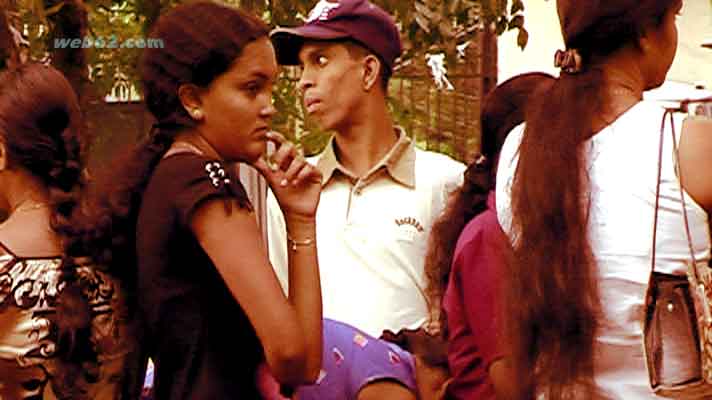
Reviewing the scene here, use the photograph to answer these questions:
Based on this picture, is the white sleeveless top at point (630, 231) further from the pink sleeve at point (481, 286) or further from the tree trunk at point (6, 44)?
the tree trunk at point (6, 44)

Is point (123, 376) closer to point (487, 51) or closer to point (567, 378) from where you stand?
point (567, 378)

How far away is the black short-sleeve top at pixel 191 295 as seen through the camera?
10.5 feet

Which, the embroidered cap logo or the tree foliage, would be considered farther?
the tree foliage

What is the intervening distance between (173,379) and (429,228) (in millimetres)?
1209

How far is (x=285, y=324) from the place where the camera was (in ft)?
10.3

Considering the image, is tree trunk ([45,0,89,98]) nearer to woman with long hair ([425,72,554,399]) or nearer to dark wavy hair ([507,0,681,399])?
woman with long hair ([425,72,554,399])

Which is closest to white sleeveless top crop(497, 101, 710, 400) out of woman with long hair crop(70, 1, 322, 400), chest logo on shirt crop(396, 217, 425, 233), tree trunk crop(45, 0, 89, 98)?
woman with long hair crop(70, 1, 322, 400)

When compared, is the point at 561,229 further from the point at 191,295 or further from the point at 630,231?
the point at 191,295

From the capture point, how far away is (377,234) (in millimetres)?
4277

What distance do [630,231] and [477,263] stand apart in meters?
0.68

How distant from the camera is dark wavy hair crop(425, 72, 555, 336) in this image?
388cm

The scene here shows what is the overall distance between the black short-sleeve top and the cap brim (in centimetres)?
126

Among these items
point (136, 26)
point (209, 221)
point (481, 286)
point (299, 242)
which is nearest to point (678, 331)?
point (481, 286)

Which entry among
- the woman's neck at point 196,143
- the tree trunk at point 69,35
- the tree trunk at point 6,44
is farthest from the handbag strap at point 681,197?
the tree trunk at point 69,35
